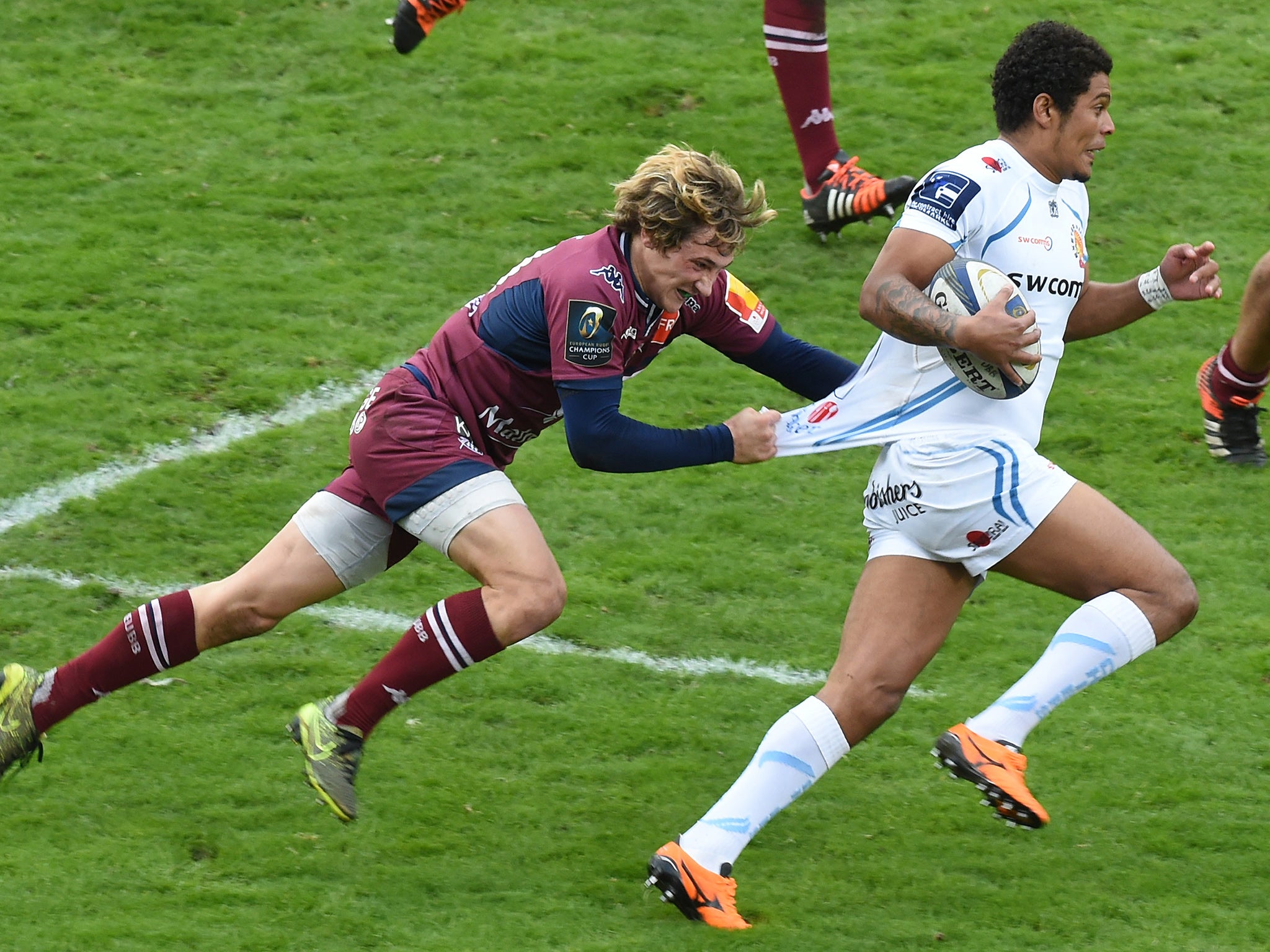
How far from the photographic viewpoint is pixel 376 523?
439cm

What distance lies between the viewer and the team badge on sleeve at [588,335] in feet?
13.2

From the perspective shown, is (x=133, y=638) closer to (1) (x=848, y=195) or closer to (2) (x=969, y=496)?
(2) (x=969, y=496)

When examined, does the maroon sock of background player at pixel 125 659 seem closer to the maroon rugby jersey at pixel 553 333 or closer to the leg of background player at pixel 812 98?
the maroon rugby jersey at pixel 553 333

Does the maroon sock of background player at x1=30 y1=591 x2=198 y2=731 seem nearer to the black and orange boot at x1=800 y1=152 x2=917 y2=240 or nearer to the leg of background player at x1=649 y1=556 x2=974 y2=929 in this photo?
the leg of background player at x1=649 y1=556 x2=974 y2=929

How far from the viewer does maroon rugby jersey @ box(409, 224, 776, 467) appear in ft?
13.2

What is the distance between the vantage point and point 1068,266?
13.9 ft

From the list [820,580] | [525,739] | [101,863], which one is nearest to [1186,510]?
[820,580]

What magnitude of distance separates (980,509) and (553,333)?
117 centimetres

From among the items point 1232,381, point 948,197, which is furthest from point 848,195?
point 948,197

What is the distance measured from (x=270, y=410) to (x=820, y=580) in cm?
248

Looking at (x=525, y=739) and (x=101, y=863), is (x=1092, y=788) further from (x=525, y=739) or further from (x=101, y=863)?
(x=101, y=863)

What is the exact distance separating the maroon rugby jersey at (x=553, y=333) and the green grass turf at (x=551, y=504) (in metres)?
1.15

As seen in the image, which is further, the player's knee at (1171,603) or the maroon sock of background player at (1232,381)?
the maroon sock of background player at (1232,381)

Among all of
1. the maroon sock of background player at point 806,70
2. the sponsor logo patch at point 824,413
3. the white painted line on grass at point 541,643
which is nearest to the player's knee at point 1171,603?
the sponsor logo patch at point 824,413
